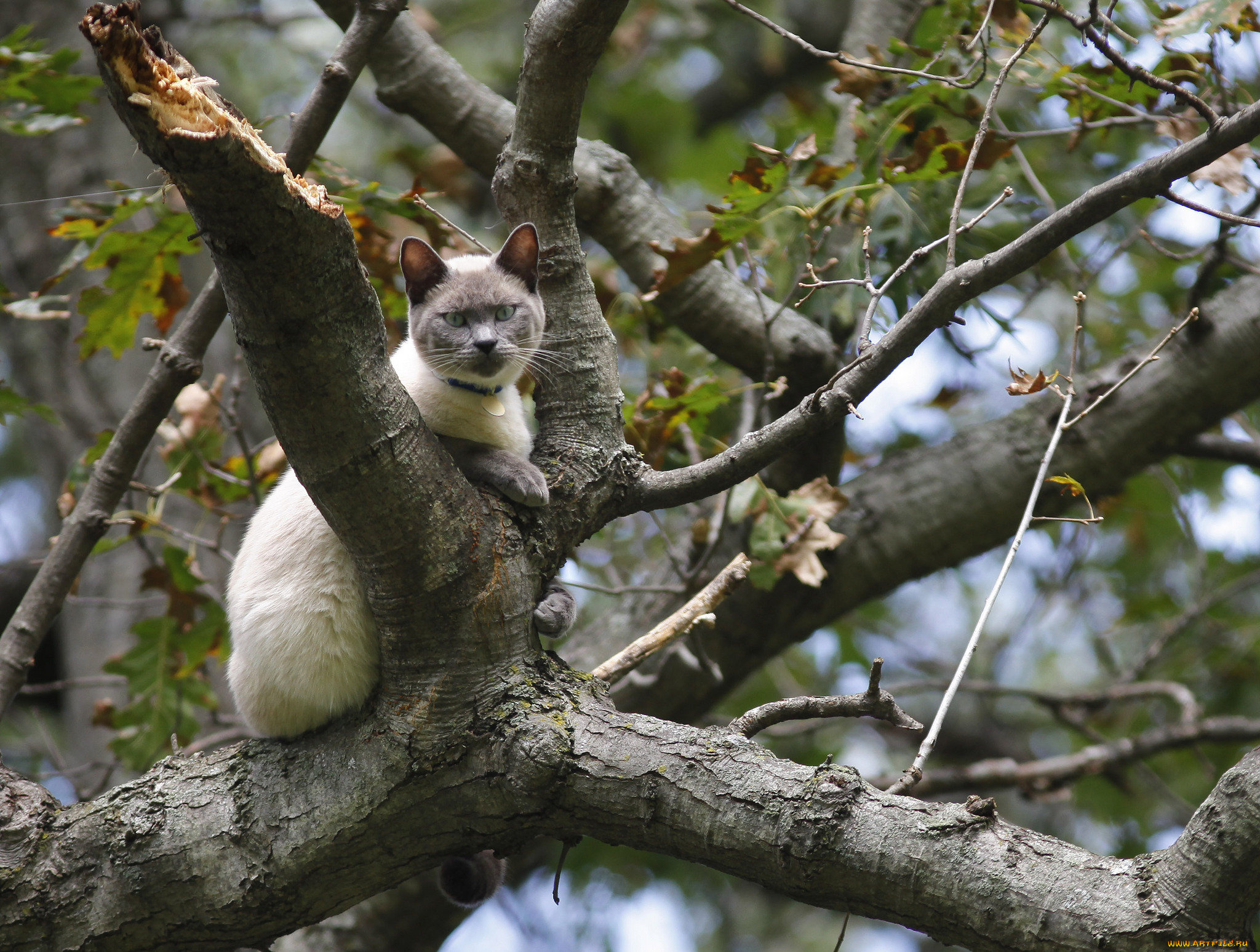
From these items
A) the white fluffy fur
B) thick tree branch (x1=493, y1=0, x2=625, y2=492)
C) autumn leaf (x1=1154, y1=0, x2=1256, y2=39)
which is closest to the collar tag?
thick tree branch (x1=493, y1=0, x2=625, y2=492)

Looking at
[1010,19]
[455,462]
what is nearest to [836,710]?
[455,462]

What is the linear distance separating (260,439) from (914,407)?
355cm

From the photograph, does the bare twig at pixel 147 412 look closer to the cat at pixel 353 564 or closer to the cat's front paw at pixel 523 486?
the cat at pixel 353 564

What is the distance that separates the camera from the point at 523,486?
97.8 inches

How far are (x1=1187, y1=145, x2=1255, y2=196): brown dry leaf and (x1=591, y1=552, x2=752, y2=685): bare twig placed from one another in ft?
5.94

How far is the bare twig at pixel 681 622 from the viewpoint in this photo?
2676 millimetres

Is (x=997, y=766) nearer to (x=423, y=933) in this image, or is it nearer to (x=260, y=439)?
(x=423, y=933)

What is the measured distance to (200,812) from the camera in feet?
7.85

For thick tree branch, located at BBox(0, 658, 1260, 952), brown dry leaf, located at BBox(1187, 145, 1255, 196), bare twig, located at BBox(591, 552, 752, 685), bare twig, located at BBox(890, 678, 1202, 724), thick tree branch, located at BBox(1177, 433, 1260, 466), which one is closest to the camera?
thick tree branch, located at BBox(0, 658, 1260, 952)

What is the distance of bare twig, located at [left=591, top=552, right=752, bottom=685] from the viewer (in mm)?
2676

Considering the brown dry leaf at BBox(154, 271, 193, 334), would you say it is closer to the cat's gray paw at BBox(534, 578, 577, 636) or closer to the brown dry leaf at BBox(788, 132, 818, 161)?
the cat's gray paw at BBox(534, 578, 577, 636)

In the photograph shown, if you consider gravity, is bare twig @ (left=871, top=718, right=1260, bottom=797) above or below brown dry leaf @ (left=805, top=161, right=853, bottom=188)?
below

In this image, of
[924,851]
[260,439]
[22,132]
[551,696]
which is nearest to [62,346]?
[260,439]

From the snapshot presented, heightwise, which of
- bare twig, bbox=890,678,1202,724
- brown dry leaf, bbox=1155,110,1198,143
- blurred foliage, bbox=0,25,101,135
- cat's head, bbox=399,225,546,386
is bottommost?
bare twig, bbox=890,678,1202,724
